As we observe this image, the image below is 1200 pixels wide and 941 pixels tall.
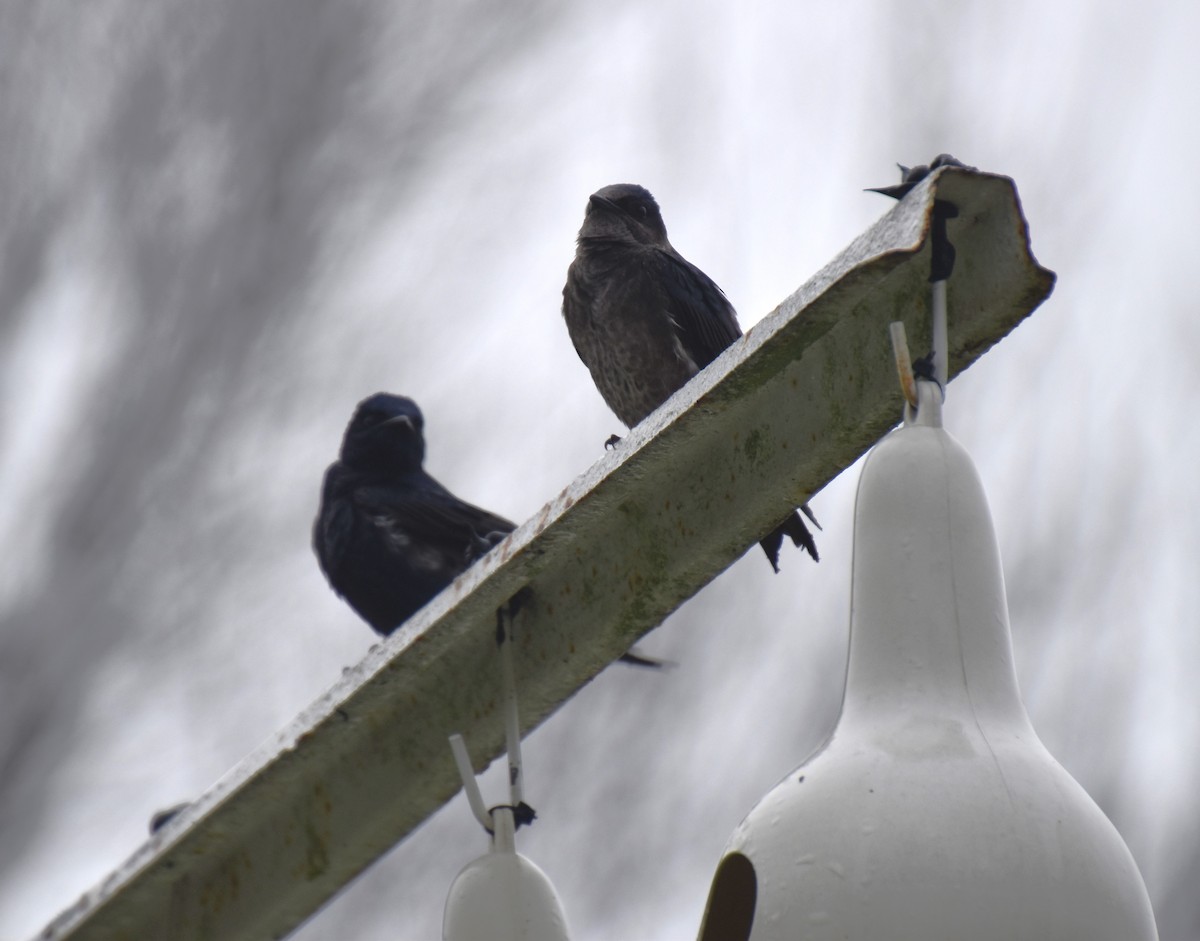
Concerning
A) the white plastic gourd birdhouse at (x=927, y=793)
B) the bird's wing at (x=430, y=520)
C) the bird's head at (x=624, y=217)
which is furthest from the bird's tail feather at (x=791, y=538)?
the white plastic gourd birdhouse at (x=927, y=793)

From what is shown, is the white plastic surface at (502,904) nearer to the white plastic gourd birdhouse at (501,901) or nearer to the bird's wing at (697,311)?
the white plastic gourd birdhouse at (501,901)

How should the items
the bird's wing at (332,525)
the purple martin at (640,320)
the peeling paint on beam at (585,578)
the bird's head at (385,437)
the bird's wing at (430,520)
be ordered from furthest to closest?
the bird's head at (385,437) < the bird's wing at (332,525) < the bird's wing at (430,520) < the purple martin at (640,320) < the peeling paint on beam at (585,578)

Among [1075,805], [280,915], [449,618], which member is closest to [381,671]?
[449,618]

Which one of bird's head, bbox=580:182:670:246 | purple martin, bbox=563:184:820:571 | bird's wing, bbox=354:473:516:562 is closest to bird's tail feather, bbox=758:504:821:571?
purple martin, bbox=563:184:820:571

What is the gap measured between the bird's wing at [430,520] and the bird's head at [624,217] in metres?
0.94

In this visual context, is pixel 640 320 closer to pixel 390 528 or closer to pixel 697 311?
pixel 697 311

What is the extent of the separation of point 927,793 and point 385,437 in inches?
174

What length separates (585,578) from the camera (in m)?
2.42

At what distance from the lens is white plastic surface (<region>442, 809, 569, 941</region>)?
2094 millimetres

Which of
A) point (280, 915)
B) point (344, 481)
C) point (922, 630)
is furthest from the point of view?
point (344, 481)

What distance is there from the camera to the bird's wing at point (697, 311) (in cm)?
541

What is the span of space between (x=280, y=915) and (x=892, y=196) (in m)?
1.46

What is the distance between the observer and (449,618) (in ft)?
7.92

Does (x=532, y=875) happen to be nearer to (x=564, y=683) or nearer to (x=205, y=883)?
(x=564, y=683)
